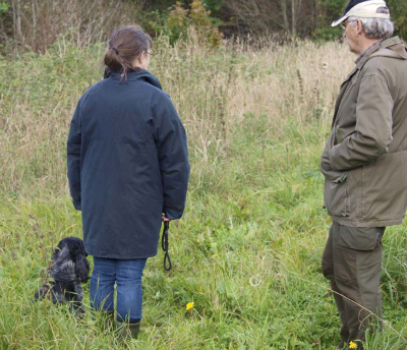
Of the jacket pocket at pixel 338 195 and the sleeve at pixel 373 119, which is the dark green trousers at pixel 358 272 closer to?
the jacket pocket at pixel 338 195

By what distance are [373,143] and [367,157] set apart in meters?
0.09

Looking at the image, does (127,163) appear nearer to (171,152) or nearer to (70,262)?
(171,152)

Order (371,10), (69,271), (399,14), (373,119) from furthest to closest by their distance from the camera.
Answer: (399,14), (69,271), (371,10), (373,119)

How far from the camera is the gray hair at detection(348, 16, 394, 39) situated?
8.24ft

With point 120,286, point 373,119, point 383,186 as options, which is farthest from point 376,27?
point 120,286

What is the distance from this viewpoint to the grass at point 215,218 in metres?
2.99

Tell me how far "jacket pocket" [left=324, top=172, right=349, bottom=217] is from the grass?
616 mm

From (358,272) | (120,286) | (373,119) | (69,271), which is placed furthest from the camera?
(69,271)

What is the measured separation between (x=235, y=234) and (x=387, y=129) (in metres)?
1.98

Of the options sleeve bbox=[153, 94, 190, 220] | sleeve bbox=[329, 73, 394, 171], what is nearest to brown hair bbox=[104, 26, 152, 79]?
sleeve bbox=[153, 94, 190, 220]

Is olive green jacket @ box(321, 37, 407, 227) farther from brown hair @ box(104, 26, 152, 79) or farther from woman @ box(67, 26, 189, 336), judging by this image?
brown hair @ box(104, 26, 152, 79)

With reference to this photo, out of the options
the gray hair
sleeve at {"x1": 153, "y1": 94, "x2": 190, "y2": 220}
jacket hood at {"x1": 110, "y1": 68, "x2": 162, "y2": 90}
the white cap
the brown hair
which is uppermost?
the white cap

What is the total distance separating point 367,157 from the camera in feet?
8.09

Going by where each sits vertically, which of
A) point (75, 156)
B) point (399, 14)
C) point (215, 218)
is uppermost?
point (399, 14)
